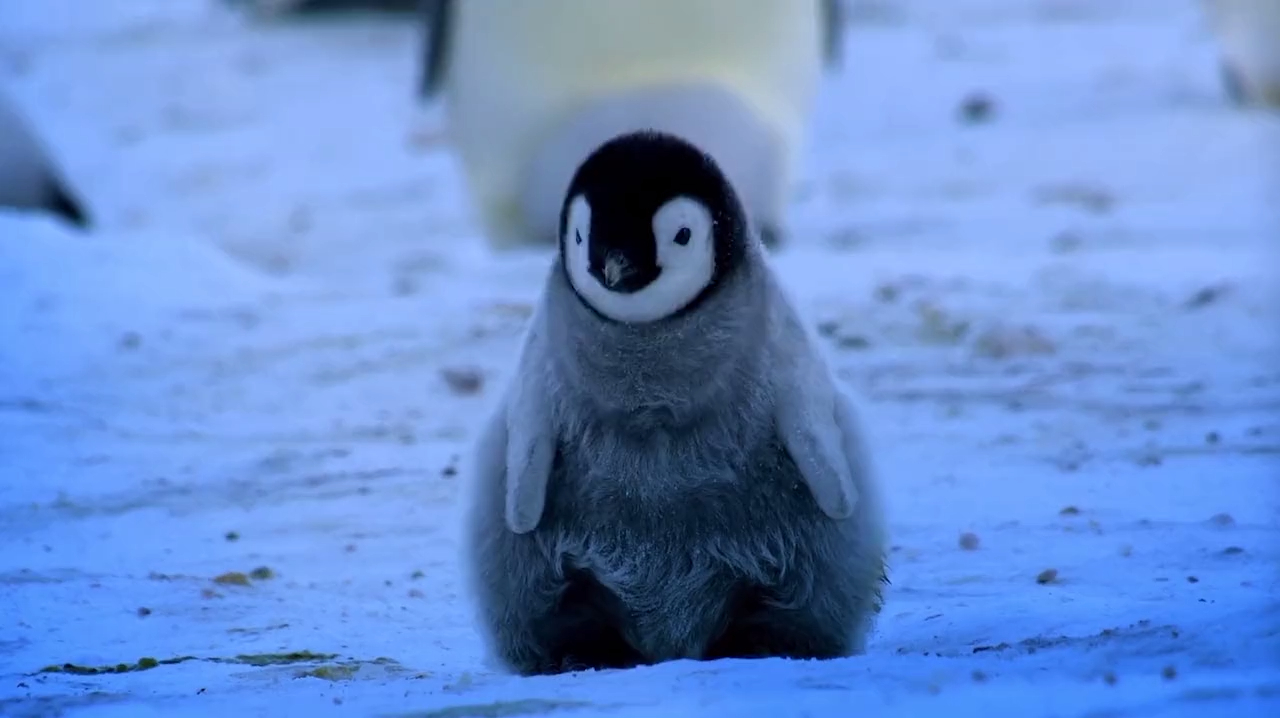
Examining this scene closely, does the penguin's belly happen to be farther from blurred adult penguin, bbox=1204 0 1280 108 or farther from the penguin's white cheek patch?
blurred adult penguin, bbox=1204 0 1280 108

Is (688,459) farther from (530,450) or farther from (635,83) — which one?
(635,83)

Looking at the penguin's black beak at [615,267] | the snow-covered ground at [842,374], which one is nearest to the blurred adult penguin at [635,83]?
the snow-covered ground at [842,374]

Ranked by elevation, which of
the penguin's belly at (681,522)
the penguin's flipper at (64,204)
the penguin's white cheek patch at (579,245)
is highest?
the penguin's white cheek patch at (579,245)

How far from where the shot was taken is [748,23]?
3641 millimetres

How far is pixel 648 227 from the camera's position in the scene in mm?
1485

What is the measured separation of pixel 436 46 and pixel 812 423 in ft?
10.4

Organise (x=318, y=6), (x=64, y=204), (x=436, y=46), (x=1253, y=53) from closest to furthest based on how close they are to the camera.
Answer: (x=436, y=46)
(x=64, y=204)
(x=1253, y=53)
(x=318, y=6)

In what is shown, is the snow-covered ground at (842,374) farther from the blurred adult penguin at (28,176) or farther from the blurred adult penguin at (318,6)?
the blurred adult penguin at (318,6)

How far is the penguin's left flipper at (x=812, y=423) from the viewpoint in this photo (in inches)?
61.5

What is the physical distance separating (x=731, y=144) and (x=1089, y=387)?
1210mm

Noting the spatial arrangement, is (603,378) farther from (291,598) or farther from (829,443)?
(291,598)

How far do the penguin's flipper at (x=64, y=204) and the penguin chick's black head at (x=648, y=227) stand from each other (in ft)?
11.2

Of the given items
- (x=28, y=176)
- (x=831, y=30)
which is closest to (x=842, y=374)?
(x=831, y=30)

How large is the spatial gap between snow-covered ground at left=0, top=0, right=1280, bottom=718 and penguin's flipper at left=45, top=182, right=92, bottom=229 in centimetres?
15
